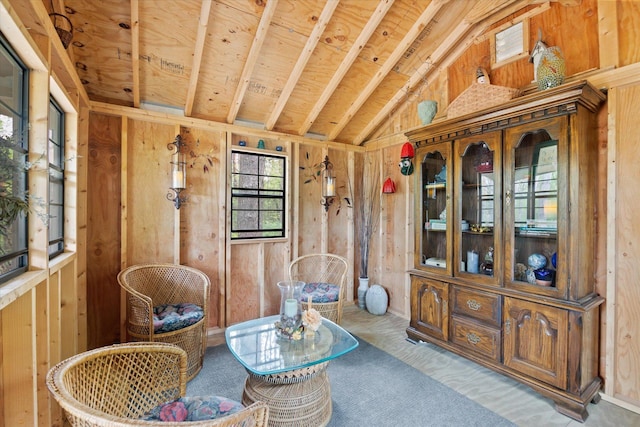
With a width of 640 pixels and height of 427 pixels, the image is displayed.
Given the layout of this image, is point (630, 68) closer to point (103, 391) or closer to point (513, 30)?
point (513, 30)

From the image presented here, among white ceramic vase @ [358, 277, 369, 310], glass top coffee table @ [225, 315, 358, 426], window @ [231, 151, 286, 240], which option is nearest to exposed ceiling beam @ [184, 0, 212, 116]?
window @ [231, 151, 286, 240]

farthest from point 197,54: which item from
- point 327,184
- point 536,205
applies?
point 536,205

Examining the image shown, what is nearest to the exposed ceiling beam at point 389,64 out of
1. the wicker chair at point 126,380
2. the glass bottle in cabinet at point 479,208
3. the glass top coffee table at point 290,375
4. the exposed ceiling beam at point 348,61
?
the exposed ceiling beam at point 348,61

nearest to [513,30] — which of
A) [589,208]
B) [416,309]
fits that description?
[589,208]

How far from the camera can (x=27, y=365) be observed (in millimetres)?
1408

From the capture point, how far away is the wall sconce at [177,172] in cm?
310

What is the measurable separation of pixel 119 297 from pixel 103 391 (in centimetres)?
191

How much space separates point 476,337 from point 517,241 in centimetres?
93

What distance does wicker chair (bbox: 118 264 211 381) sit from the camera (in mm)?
2482

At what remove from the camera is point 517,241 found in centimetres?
248

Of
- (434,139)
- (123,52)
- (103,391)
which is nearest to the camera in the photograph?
(103,391)

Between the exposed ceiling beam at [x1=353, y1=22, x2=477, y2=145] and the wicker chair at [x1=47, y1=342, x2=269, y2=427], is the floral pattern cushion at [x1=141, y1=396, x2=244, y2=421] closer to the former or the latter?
the wicker chair at [x1=47, y1=342, x2=269, y2=427]

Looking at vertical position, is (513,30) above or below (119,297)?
above

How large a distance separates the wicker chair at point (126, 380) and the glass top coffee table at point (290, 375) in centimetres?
43
